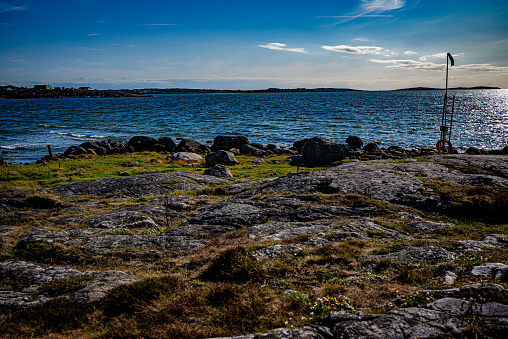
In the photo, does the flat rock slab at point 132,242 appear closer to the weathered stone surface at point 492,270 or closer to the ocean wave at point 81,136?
the weathered stone surface at point 492,270

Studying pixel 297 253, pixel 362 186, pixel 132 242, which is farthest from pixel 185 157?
pixel 297 253

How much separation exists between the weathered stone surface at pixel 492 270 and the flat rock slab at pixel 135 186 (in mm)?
14141

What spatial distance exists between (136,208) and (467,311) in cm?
1173

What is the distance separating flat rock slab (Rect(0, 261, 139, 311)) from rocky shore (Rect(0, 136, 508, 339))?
0.04 meters

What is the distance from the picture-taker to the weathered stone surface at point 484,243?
6.99 meters

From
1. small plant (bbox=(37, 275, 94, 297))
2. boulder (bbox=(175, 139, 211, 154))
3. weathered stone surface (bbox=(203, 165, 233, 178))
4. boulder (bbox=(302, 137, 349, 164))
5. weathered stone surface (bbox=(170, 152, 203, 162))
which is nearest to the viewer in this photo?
small plant (bbox=(37, 275, 94, 297))

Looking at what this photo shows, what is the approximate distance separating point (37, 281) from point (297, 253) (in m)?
5.95

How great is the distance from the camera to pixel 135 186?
17391 millimetres

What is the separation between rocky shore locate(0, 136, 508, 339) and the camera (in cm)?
444

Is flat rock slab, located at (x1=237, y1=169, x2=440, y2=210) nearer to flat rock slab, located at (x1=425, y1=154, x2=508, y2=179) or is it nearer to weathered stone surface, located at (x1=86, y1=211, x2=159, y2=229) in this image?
weathered stone surface, located at (x1=86, y1=211, x2=159, y2=229)

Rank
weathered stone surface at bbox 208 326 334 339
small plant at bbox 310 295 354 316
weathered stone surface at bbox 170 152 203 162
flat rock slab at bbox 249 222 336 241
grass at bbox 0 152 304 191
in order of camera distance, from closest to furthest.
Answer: weathered stone surface at bbox 208 326 334 339 < small plant at bbox 310 295 354 316 < flat rock slab at bbox 249 222 336 241 < grass at bbox 0 152 304 191 < weathered stone surface at bbox 170 152 203 162

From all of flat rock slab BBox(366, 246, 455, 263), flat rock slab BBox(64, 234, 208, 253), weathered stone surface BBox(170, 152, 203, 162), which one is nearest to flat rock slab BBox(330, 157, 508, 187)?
flat rock slab BBox(366, 246, 455, 263)

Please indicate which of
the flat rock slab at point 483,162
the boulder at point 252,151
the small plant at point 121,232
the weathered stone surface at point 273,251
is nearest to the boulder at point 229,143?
the boulder at point 252,151

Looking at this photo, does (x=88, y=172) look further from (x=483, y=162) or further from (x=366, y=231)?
(x=483, y=162)
